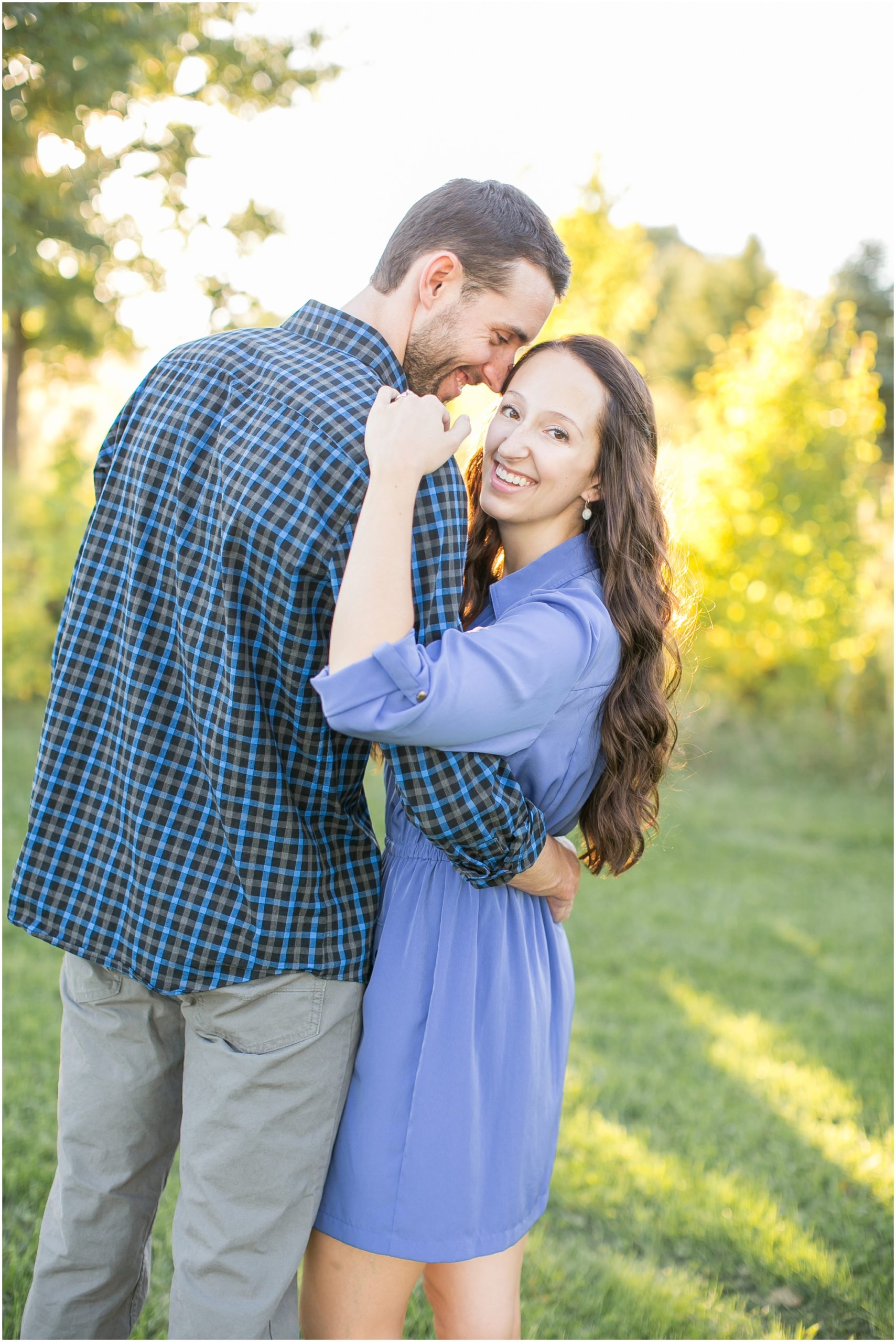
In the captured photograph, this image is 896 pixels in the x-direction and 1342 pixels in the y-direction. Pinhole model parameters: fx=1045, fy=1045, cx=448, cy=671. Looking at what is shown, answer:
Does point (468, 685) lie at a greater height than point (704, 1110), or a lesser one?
greater

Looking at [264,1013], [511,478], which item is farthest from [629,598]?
[264,1013]

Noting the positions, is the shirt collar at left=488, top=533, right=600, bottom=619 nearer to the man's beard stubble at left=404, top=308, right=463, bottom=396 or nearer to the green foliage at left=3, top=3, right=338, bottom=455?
the man's beard stubble at left=404, top=308, right=463, bottom=396

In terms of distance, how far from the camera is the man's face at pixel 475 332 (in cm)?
184

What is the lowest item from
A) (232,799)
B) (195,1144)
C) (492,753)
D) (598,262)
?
(195,1144)

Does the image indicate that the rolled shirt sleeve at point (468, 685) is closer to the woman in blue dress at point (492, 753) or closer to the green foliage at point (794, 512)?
the woman in blue dress at point (492, 753)

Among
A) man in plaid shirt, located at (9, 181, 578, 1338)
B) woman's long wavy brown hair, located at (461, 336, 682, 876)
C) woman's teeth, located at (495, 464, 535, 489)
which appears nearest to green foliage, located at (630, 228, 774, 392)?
woman's long wavy brown hair, located at (461, 336, 682, 876)

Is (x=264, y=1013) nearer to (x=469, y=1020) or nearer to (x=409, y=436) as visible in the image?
(x=469, y=1020)

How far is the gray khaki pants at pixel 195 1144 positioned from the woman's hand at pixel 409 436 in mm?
814

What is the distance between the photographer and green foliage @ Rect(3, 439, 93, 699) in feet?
28.3

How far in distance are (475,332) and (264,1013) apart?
121 centimetres

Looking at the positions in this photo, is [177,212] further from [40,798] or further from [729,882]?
[40,798]

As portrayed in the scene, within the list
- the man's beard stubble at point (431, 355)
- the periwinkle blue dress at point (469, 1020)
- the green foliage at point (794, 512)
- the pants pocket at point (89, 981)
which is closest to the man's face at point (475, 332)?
the man's beard stubble at point (431, 355)

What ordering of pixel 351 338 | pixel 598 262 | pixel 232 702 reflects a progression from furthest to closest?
pixel 598 262, pixel 351 338, pixel 232 702

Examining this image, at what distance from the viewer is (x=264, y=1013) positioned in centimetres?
165
